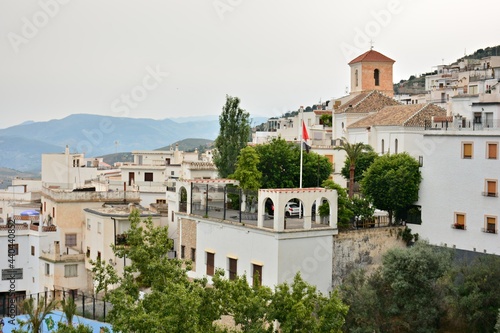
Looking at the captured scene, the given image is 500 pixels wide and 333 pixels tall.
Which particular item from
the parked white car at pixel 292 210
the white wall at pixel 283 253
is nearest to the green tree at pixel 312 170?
the parked white car at pixel 292 210

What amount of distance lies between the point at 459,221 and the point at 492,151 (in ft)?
9.86

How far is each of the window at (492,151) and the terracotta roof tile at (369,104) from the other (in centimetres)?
2126

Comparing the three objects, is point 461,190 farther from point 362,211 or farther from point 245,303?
point 245,303

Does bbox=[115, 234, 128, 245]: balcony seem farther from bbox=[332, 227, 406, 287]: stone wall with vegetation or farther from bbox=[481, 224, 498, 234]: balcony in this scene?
bbox=[481, 224, 498, 234]: balcony

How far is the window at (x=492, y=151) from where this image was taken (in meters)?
29.0

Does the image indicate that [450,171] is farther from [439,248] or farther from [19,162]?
[19,162]

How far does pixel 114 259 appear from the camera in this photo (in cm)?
3759

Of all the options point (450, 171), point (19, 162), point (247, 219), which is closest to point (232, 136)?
point (247, 219)

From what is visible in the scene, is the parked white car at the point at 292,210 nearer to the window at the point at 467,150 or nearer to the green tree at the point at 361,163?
the green tree at the point at 361,163

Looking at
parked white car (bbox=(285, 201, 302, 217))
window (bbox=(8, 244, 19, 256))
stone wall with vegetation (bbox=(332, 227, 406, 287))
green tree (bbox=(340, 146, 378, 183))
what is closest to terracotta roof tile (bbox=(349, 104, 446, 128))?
green tree (bbox=(340, 146, 378, 183))

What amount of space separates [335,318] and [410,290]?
18.0ft

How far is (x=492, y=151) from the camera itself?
1146 inches

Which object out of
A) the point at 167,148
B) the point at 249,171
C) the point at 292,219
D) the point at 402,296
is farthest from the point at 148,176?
the point at 167,148

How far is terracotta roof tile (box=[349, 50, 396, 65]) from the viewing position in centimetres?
5584
